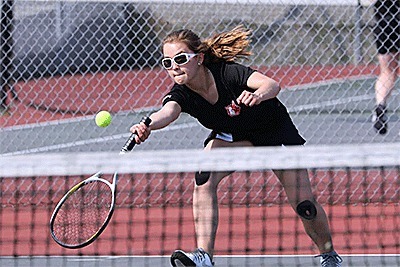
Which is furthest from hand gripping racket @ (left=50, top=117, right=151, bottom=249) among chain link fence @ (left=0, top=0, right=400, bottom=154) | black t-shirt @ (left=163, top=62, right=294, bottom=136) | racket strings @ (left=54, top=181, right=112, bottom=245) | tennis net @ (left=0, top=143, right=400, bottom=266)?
chain link fence @ (left=0, top=0, right=400, bottom=154)

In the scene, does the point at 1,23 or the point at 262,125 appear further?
Result: the point at 1,23

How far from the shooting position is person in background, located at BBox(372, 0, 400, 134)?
7.29m

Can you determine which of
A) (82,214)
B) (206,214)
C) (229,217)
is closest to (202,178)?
(206,214)

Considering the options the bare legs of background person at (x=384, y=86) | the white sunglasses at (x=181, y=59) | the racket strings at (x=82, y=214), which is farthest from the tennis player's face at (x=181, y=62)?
the bare legs of background person at (x=384, y=86)

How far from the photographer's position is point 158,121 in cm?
426

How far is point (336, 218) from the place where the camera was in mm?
6621

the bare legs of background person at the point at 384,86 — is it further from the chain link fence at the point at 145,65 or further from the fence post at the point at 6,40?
the fence post at the point at 6,40

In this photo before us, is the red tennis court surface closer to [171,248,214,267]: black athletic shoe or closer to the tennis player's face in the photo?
[171,248,214,267]: black athletic shoe

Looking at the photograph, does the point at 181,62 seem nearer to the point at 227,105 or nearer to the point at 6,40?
the point at 227,105

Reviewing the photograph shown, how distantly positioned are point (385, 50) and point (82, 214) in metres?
3.34

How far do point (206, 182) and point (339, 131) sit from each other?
137 inches

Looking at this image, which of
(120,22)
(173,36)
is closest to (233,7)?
→ (120,22)

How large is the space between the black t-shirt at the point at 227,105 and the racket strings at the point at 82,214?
0.67m

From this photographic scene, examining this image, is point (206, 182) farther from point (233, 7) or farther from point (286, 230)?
point (233, 7)
